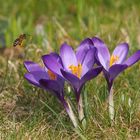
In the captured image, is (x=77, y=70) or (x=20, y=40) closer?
(x=77, y=70)

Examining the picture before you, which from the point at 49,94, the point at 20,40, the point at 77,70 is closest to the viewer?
the point at 77,70

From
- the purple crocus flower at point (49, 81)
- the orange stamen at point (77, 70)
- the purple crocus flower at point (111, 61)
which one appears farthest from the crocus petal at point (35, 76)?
the purple crocus flower at point (111, 61)

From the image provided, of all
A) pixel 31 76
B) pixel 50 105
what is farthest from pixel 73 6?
pixel 31 76

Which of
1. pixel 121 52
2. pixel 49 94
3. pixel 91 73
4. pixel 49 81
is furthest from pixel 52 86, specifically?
pixel 49 94

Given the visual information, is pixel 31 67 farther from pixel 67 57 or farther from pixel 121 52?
pixel 121 52

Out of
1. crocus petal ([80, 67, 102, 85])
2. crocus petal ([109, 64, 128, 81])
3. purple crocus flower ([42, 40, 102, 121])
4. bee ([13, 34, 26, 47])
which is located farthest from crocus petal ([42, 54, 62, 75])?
bee ([13, 34, 26, 47])

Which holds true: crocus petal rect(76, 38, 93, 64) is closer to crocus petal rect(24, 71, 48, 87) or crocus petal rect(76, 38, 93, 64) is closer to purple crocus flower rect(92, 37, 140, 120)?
purple crocus flower rect(92, 37, 140, 120)

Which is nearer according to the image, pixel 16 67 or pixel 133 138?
pixel 133 138

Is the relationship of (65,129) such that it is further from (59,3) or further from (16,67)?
(59,3)
